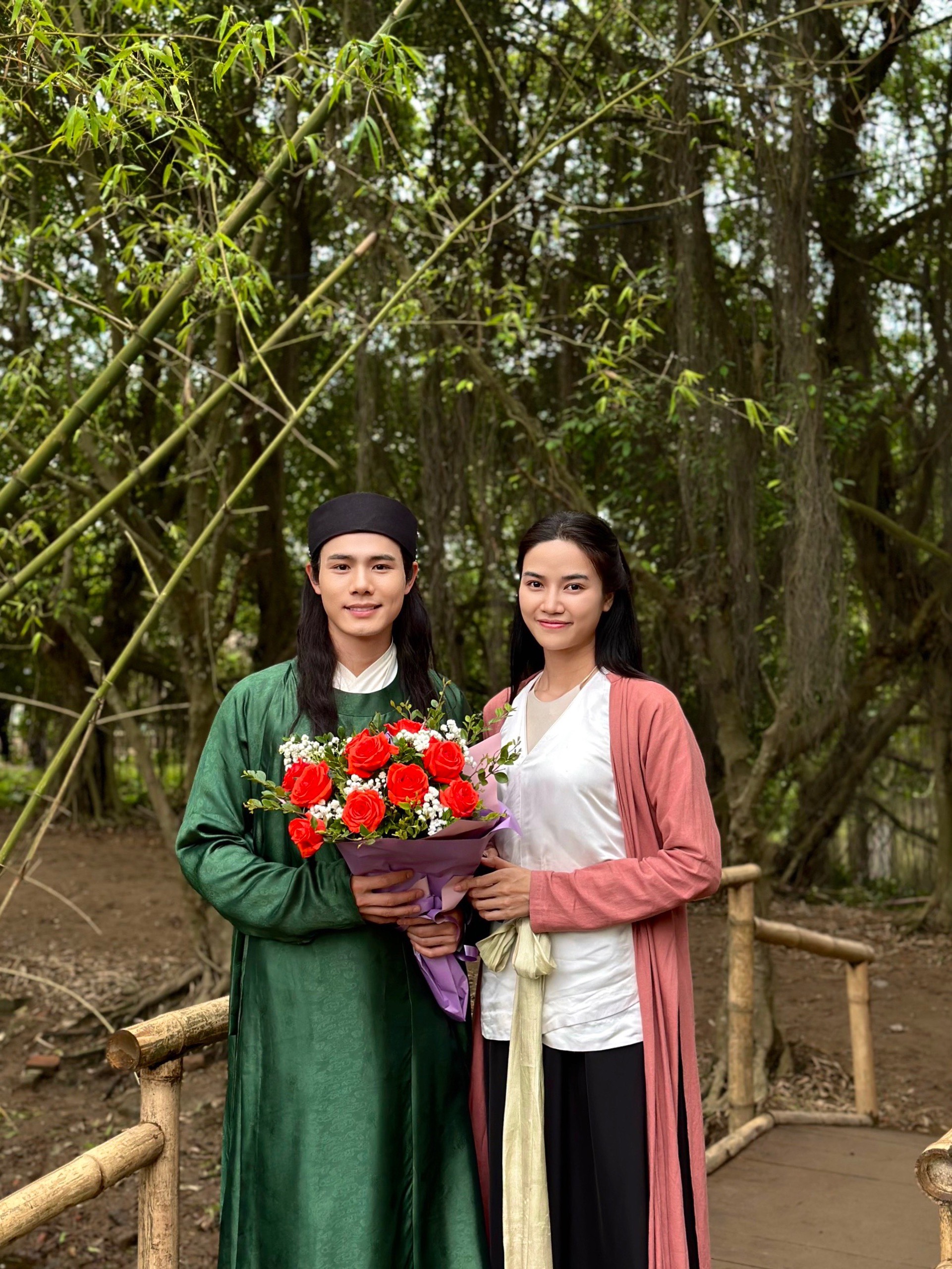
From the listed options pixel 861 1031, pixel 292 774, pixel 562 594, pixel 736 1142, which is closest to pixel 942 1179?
pixel 562 594

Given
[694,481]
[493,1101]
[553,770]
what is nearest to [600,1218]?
[493,1101]

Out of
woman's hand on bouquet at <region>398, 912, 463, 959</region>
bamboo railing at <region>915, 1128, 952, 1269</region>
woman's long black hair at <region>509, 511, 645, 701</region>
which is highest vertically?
woman's long black hair at <region>509, 511, 645, 701</region>

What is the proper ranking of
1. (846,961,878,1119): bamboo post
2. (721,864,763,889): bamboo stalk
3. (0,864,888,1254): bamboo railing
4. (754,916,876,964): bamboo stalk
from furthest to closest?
(846,961,878,1119): bamboo post
(754,916,876,964): bamboo stalk
(721,864,763,889): bamboo stalk
(0,864,888,1254): bamboo railing

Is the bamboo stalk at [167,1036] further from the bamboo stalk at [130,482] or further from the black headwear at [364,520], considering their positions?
the bamboo stalk at [130,482]

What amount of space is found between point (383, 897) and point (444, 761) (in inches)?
9.6

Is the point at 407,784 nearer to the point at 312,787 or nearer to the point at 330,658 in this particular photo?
the point at 312,787

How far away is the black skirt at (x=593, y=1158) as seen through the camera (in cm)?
196

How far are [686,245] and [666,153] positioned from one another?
0.42 metres

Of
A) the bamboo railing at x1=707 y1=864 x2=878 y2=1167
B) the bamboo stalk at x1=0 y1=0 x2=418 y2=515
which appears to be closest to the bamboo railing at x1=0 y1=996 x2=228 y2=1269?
the bamboo stalk at x1=0 y1=0 x2=418 y2=515

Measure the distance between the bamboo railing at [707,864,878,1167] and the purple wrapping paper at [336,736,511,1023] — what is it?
5.37ft

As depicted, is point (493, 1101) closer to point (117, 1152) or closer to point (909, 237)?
point (117, 1152)

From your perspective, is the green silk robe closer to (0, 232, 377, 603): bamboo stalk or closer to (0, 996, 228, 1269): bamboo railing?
(0, 996, 228, 1269): bamboo railing

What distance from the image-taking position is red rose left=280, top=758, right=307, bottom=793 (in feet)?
5.94

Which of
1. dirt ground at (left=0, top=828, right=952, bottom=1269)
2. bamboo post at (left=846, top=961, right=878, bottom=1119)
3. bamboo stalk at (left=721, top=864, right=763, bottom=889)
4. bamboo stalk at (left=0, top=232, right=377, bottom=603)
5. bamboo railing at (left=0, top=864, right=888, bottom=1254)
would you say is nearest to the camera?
bamboo railing at (left=0, top=864, right=888, bottom=1254)
